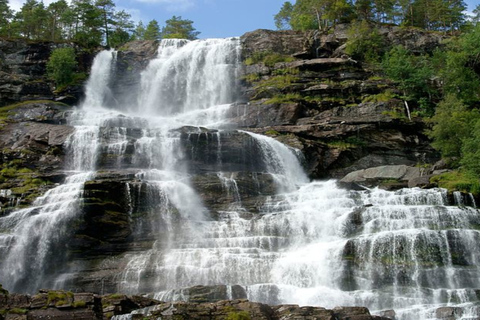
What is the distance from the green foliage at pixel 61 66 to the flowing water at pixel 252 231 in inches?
574

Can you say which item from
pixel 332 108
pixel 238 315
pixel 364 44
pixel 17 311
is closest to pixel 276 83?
pixel 332 108

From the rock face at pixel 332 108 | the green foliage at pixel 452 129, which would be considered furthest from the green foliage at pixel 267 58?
the green foliage at pixel 452 129

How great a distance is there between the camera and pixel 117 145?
31.6m

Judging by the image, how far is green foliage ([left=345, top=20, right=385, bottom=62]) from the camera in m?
47.0

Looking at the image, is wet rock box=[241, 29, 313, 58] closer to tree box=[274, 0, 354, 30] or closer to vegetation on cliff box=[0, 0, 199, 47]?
tree box=[274, 0, 354, 30]

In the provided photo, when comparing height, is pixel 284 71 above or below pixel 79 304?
above

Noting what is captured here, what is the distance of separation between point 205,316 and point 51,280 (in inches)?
419

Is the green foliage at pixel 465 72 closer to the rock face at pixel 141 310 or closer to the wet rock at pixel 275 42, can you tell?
the wet rock at pixel 275 42

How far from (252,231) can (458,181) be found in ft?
40.2

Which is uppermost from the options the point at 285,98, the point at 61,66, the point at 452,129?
the point at 61,66

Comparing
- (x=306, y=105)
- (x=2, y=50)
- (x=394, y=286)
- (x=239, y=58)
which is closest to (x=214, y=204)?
(x=394, y=286)

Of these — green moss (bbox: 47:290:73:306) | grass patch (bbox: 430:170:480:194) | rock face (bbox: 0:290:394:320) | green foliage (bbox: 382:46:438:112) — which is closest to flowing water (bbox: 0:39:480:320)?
grass patch (bbox: 430:170:480:194)

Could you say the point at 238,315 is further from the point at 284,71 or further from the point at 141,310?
the point at 284,71

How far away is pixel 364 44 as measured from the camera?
4706cm
